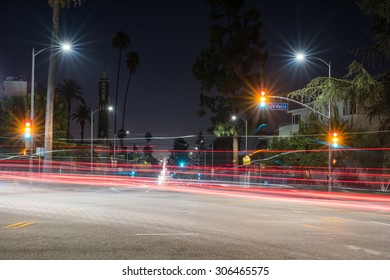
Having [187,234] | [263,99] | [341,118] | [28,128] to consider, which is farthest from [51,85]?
[341,118]

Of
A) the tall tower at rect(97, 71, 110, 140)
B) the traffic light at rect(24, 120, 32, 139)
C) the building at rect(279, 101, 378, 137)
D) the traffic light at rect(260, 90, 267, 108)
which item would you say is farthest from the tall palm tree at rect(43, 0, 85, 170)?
the tall tower at rect(97, 71, 110, 140)

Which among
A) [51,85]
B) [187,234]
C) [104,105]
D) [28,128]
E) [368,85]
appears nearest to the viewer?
[187,234]

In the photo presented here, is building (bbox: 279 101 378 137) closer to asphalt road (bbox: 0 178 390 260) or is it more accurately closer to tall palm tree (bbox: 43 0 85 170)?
tall palm tree (bbox: 43 0 85 170)

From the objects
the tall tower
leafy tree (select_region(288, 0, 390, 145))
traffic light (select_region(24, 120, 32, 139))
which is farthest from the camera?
the tall tower

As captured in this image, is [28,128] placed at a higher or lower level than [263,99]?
lower

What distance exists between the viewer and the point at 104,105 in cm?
7400

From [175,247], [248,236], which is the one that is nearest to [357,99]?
[248,236]

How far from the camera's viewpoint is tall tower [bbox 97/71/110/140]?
7569 centimetres

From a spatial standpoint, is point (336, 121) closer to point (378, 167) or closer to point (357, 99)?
point (378, 167)

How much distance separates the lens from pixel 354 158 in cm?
4366

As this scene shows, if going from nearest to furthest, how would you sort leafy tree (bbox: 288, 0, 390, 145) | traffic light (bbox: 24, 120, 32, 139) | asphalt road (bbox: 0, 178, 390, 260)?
asphalt road (bbox: 0, 178, 390, 260), leafy tree (bbox: 288, 0, 390, 145), traffic light (bbox: 24, 120, 32, 139)

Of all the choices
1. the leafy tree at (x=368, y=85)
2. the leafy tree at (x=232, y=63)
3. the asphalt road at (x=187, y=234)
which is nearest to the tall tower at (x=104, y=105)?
the leafy tree at (x=232, y=63)

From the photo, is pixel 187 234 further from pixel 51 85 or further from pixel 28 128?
pixel 51 85

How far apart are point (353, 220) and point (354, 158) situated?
98.8 ft
